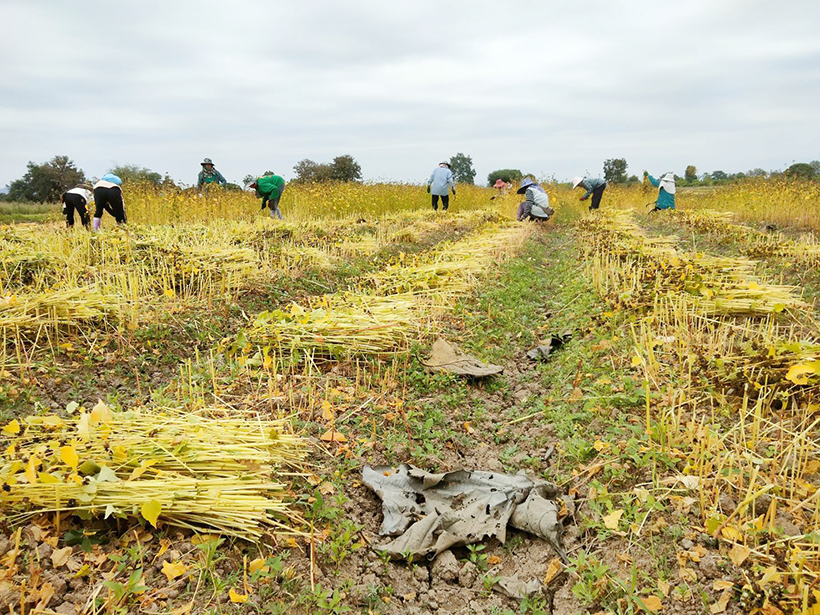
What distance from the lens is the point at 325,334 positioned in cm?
362

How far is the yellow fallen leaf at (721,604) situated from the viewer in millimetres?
1622

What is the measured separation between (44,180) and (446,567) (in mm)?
27185

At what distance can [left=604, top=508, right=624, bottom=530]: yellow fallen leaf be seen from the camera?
6.68 feet

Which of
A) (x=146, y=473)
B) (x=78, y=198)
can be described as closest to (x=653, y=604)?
(x=146, y=473)

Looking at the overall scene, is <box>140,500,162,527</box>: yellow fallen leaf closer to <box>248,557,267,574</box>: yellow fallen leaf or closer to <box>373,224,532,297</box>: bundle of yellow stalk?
<box>248,557,267,574</box>: yellow fallen leaf

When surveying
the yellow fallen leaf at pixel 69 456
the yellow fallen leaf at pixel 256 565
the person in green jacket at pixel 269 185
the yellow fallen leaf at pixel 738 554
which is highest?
the person in green jacket at pixel 269 185

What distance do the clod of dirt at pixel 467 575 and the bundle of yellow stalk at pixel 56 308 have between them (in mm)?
3302

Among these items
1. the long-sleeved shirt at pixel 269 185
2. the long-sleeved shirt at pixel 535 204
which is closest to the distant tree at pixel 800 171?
the long-sleeved shirt at pixel 535 204

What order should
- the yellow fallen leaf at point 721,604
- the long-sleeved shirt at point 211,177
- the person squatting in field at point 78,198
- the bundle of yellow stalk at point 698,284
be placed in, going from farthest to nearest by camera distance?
the long-sleeved shirt at point 211,177 → the person squatting in field at point 78,198 → the bundle of yellow stalk at point 698,284 → the yellow fallen leaf at point 721,604

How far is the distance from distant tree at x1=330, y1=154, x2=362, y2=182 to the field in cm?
1925

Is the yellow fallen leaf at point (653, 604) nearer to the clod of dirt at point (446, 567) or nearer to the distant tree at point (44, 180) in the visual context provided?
the clod of dirt at point (446, 567)

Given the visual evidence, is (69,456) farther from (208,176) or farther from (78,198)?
(208,176)

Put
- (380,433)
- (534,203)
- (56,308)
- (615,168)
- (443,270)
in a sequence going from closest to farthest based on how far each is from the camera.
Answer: (380,433)
(56,308)
(443,270)
(534,203)
(615,168)

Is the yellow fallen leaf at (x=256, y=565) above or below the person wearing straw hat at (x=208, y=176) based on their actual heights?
below
